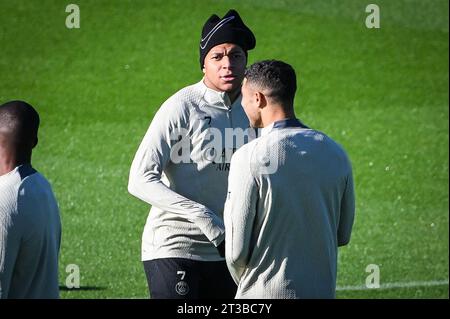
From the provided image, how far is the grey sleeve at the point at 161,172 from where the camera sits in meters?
5.51

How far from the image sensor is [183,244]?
5855 mm

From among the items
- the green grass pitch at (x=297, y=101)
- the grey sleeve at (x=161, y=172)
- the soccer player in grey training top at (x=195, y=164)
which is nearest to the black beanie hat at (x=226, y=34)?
the soccer player in grey training top at (x=195, y=164)

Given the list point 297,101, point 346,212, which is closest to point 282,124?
point 346,212

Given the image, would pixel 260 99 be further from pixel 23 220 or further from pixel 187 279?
pixel 187 279

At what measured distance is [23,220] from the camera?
4.52m

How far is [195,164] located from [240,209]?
1.18m

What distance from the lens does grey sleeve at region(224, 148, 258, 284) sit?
4699 mm

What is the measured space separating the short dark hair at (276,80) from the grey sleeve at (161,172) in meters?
0.88

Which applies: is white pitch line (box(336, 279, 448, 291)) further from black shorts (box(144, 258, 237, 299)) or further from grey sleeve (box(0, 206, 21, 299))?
grey sleeve (box(0, 206, 21, 299))

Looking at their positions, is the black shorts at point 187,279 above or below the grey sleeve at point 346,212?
below

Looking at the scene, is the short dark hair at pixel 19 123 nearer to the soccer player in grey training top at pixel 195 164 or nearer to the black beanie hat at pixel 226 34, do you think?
the soccer player in grey training top at pixel 195 164
